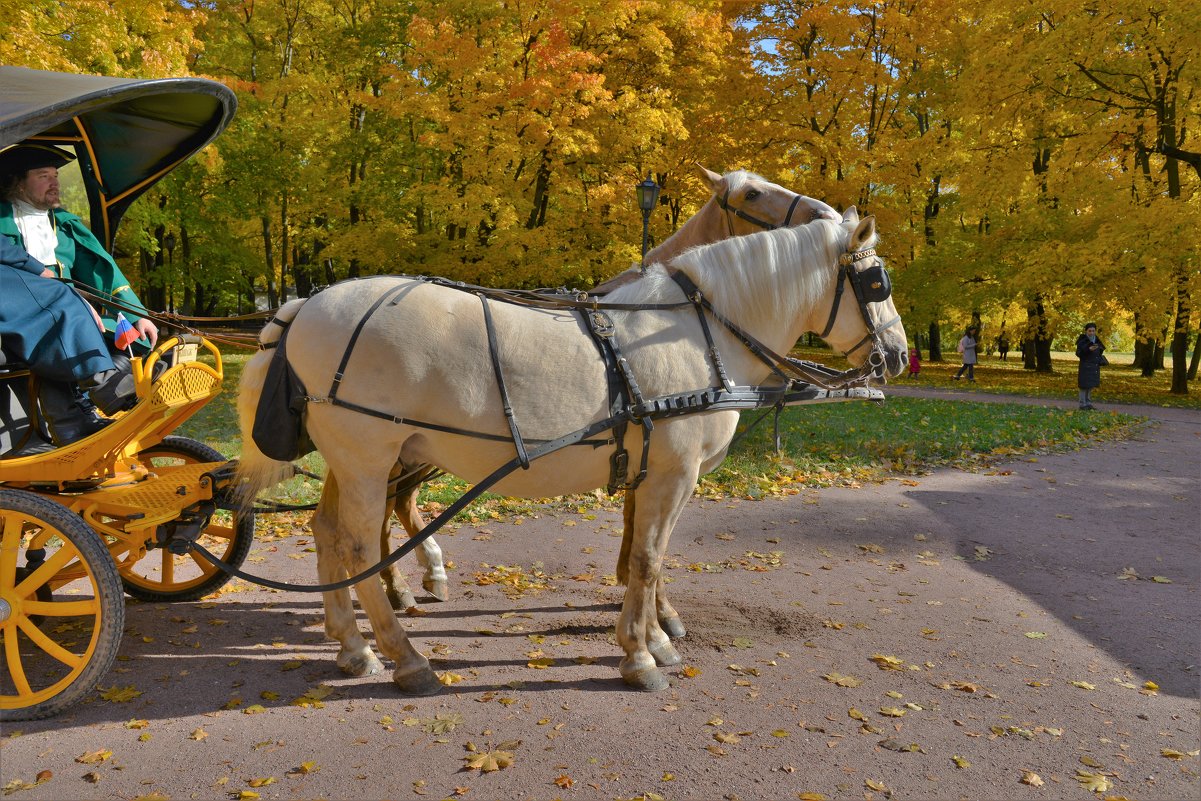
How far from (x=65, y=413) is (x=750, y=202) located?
4.08m

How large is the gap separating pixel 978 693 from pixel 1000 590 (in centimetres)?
190

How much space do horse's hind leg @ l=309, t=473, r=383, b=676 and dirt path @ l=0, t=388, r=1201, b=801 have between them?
4.8 inches

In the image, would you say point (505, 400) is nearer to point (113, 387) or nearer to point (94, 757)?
point (113, 387)

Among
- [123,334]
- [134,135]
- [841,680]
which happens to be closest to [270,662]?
[123,334]

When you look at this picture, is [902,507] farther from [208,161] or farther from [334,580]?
[208,161]

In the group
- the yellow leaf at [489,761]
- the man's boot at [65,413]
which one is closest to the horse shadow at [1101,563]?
the yellow leaf at [489,761]

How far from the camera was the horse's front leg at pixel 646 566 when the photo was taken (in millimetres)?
3973

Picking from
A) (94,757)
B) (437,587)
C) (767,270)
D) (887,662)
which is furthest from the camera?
(437,587)

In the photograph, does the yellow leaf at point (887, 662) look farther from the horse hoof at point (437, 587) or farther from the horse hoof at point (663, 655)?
the horse hoof at point (437, 587)

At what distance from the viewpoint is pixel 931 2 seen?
15.9 metres

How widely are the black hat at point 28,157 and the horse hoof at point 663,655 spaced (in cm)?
409

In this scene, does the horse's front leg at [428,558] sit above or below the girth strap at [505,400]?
below

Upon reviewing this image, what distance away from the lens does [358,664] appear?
4031mm

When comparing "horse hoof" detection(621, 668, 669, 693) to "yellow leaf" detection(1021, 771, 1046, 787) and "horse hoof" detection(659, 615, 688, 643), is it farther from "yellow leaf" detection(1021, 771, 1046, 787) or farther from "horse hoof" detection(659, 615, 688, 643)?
"yellow leaf" detection(1021, 771, 1046, 787)
